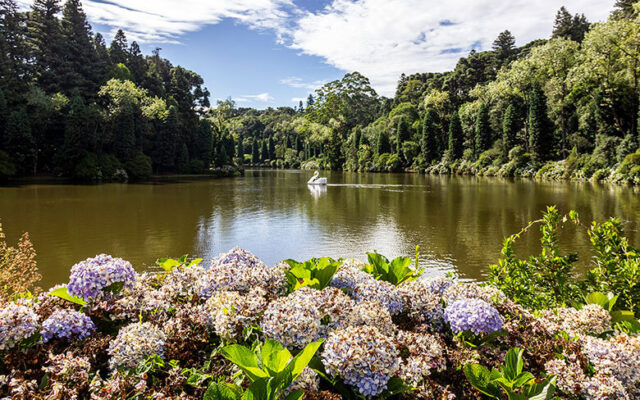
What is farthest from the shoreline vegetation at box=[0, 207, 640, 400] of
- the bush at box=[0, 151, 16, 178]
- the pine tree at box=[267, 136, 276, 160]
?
the pine tree at box=[267, 136, 276, 160]

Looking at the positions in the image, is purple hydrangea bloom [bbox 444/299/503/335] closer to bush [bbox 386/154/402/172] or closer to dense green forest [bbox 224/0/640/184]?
dense green forest [bbox 224/0/640/184]

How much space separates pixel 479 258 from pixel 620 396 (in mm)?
7908

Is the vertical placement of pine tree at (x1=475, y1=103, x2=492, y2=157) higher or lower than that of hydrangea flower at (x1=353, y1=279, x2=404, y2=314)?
higher

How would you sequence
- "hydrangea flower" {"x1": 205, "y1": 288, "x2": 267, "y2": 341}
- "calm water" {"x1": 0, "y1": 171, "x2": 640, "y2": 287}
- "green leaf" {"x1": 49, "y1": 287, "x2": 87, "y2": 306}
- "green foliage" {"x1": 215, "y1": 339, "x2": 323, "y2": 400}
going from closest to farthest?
"green foliage" {"x1": 215, "y1": 339, "x2": 323, "y2": 400} → "hydrangea flower" {"x1": 205, "y1": 288, "x2": 267, "y2": 341} → "green leaf" {"x1": 49, "y1": 287, "x2": 87, "y2": 306} → "calm water" {"x1": 0, "y1": 171, "x2": 640, "y2": 287}

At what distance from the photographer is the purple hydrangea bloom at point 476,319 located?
204cm

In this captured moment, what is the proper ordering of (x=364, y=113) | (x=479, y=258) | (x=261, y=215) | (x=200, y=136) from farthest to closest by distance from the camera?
(x=364, y=113)
(x=200, y=136)
(x=261, y=215)
(x=479, y=258)

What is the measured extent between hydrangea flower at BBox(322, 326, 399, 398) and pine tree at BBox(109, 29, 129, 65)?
60614 mm

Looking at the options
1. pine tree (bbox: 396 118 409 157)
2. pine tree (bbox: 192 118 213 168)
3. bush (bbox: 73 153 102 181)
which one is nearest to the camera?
bush (bbox: 73 153 102 181)

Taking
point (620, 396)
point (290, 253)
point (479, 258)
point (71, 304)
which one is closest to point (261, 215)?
point (290, 253)

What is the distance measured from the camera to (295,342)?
1.81 m

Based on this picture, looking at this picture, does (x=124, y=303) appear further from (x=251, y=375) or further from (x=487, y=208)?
(x=487, y=208)

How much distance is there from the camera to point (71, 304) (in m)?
2.25

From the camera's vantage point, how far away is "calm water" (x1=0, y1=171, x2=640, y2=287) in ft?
32.0

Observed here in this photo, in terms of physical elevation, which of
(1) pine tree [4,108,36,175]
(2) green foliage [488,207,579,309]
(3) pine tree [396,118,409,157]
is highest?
(3) pine tree [396,118,409,157]
